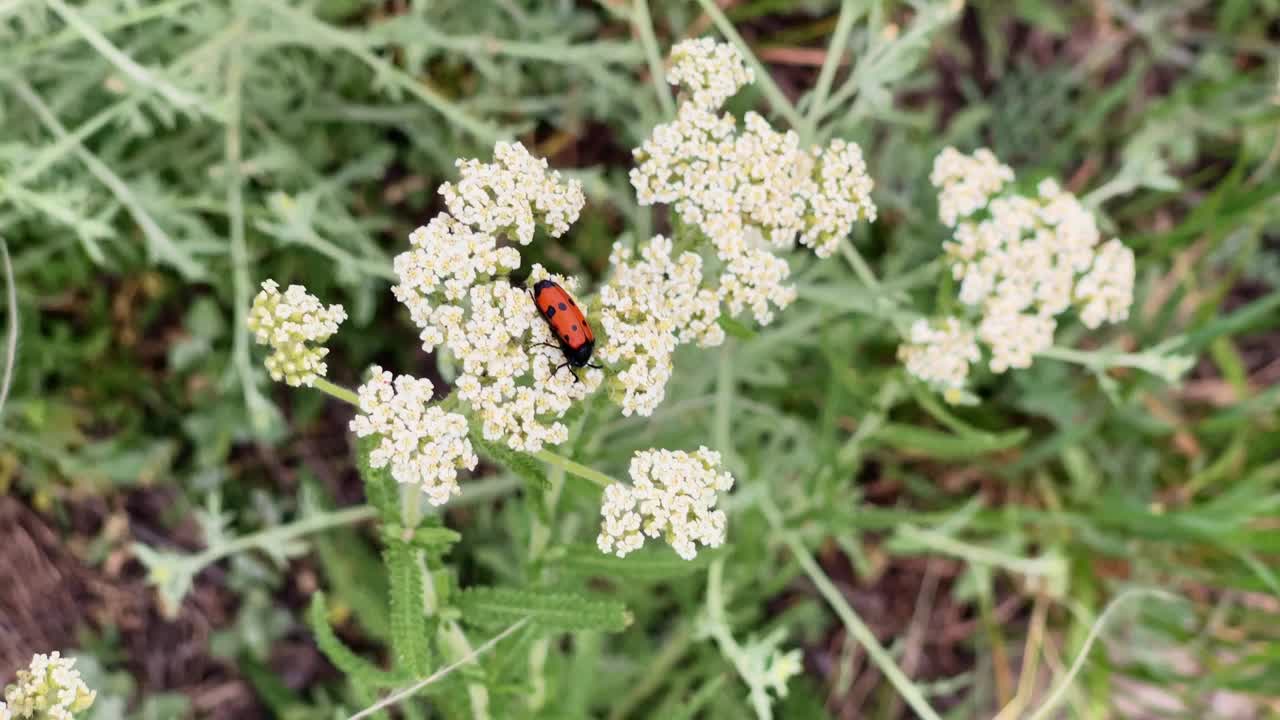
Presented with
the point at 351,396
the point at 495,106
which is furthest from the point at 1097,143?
the point at 351,396

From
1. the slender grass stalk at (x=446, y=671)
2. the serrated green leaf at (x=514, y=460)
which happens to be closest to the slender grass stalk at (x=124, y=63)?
the serrated green leaf at (x=514, y=460)

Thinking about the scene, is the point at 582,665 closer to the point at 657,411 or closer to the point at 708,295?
the point at 657,411

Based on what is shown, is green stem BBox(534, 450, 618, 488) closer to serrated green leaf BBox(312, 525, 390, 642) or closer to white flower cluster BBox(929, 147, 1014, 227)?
white flower cluster BBox(929, 147, 1014, 227)

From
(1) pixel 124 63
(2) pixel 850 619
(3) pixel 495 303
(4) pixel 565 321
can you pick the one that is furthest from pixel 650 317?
(1) pixel 124 63

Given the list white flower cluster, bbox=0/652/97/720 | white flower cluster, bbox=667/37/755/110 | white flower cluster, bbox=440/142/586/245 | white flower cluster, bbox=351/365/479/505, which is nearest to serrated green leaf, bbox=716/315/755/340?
white flower cluster, bbox=440/142/586/245

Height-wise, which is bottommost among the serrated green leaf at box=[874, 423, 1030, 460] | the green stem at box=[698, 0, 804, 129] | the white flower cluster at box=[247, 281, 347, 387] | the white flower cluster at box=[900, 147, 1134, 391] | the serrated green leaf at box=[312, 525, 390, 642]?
the serrated green leaf at box=[312, 525, 390, 642]

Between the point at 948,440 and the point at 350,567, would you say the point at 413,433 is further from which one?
the point at 350,567

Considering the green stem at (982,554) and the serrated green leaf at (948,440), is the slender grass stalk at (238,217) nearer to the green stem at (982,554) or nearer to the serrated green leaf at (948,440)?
the serrated green leaf at (948,440)
